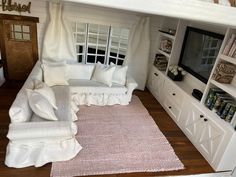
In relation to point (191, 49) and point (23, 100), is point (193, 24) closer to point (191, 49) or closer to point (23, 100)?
point (191, 49)

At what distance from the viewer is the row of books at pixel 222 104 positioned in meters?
2.44

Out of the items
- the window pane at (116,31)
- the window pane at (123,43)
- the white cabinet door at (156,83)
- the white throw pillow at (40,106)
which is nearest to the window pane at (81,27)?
the window pane at (116,31)

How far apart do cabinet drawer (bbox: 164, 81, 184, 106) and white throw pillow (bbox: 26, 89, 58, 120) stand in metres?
2.10

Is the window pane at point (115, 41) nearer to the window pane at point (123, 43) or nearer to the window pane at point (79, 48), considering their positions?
the window pane at point (123, 43)

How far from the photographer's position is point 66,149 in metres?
2.32

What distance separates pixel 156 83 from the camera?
4.32m

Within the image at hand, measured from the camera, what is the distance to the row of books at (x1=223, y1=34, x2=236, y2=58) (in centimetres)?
245

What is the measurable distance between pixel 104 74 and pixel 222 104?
6.83ft

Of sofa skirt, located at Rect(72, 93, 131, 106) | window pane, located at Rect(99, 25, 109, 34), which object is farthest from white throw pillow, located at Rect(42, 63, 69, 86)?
window pane, located at Rect(99, 25, 109, 34)

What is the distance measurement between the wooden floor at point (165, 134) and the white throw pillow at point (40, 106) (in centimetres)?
59

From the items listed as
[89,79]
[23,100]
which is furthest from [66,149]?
[89,79]

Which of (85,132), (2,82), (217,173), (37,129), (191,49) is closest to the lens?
(37,129)

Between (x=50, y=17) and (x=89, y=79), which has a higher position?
(x=50, y=17)

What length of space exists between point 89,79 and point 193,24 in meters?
2.26
